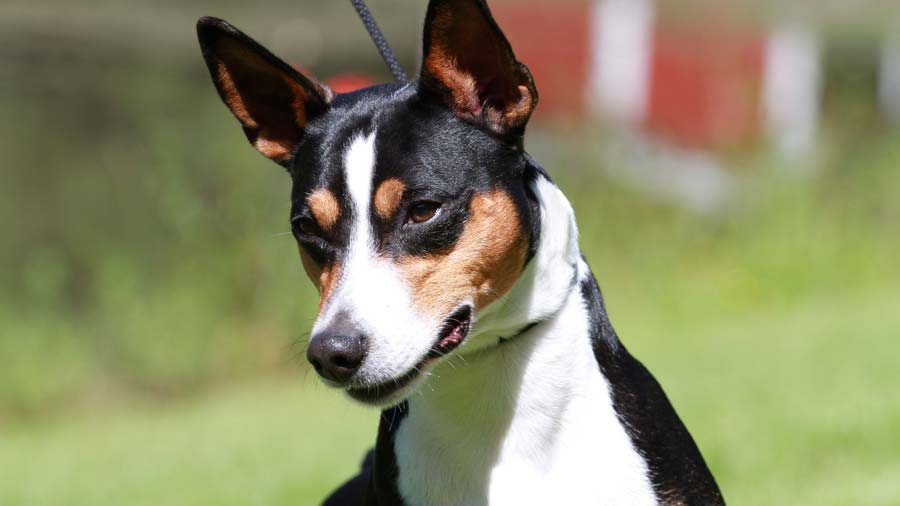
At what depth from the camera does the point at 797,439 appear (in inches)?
239

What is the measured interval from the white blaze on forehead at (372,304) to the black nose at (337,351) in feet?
0.07

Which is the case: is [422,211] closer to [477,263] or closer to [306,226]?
[477,263]

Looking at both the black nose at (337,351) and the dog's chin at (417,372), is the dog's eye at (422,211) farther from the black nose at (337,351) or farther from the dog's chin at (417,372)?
the black nose at (337,351)

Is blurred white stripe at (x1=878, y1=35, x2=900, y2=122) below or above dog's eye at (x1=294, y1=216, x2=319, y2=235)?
above

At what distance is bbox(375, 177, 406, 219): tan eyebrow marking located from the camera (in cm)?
301

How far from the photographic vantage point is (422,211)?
3.04 m

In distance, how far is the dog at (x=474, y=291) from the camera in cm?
300

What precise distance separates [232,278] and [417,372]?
23.7 ft

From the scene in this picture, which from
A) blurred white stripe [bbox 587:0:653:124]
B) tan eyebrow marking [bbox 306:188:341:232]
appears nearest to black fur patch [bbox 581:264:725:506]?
tan eyebrow marking [bbox 306:188:341:232]

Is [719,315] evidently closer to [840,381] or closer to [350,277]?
[840,381]

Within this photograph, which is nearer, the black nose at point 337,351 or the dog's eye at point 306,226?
the black nose at point 337,351

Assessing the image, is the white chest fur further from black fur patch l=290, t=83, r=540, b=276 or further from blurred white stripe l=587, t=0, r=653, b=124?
blurred white stripe l=587, t=0, r=653, b=124

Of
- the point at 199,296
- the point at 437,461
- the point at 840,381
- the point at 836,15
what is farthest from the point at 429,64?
the point at 836,15

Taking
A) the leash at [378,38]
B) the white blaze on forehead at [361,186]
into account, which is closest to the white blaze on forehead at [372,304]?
the white blaze on forehead at [361,186]
